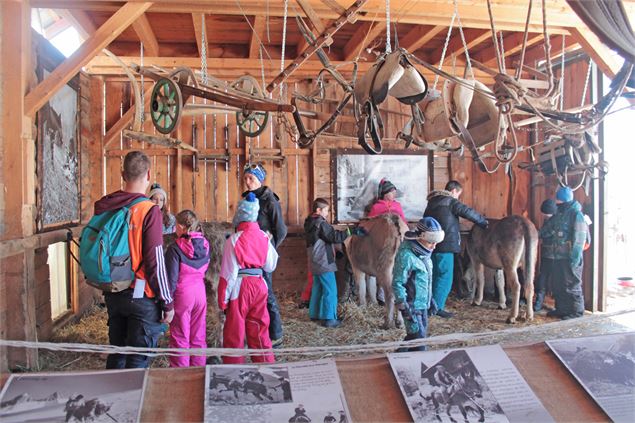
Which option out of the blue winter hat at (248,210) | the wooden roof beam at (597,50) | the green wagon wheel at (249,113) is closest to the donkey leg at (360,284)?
the green wagon wheel at (249,113)

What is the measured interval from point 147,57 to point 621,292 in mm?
9474

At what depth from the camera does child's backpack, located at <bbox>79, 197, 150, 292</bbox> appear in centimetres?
306

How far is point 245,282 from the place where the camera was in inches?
166

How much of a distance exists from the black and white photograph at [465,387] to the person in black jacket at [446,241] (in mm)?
4735

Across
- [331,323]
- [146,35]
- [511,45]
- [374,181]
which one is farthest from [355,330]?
[511,45]

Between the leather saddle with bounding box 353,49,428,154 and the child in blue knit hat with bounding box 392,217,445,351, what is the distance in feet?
2.88

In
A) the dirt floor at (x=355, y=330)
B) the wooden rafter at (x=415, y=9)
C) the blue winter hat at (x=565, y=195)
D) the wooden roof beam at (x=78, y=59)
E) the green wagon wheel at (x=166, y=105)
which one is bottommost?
the dirt floor at (x=355, y=330)

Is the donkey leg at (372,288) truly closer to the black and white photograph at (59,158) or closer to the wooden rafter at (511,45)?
the wooden rafter at (511,45)

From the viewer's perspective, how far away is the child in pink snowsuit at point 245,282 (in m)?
Answer: 4.18

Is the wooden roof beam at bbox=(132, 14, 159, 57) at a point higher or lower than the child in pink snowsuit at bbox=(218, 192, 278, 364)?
higher

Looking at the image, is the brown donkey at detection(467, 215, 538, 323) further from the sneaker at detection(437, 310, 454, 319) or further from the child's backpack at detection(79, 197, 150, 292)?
the child's backpack at detection(79, 197, 150, 292)

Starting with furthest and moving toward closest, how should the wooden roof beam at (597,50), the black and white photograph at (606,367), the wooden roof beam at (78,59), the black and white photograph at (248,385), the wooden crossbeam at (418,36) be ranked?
the wooden crossbeam at (418,36) < the wooden roof beam at (597,50) < the wooden roof beam at (78,59) < the black and white photograph at (606,367) < the black and white photograph at (248,385)

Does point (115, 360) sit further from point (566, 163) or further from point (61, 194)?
point (566, 163)

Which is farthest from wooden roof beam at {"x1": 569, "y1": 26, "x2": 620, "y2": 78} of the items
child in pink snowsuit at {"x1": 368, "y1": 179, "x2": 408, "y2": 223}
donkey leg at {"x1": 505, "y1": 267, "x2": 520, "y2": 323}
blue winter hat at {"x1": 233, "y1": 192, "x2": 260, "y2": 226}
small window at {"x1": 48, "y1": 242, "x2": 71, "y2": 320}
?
small window at {"x1": 48, "y1": 242, "x2": 71, "y2": 320}
